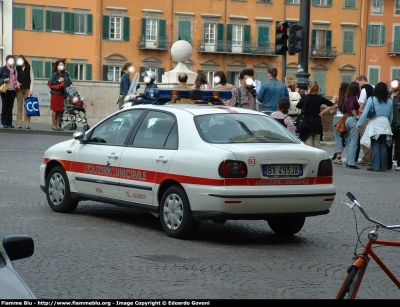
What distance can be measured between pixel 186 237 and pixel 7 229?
1876mm

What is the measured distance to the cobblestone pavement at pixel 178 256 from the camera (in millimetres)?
7547

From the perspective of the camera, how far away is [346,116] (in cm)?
2092

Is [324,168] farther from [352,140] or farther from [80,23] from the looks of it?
[80,23]

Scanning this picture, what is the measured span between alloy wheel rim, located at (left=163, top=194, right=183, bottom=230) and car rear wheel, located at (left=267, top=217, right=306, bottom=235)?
1.15 metres

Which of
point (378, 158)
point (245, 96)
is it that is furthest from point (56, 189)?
point (378, 158)

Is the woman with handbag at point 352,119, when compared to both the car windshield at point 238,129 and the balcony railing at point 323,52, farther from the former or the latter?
the balcony railing at point 323,52

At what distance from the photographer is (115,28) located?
75625mm

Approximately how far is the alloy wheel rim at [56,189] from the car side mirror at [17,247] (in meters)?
7.05

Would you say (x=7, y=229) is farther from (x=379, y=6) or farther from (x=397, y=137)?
(x=379, y=6)

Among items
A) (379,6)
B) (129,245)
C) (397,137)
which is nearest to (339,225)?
(129,245)

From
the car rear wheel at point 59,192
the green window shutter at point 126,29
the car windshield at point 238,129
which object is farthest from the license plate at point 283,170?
the green window shutter at point 126,29

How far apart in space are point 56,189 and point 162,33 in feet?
214

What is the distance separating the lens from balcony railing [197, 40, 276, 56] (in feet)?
259

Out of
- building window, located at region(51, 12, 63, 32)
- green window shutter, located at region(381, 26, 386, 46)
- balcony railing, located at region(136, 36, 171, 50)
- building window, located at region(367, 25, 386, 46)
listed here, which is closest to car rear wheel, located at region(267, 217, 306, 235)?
building window, located at region(51, 12, 63, 32)
